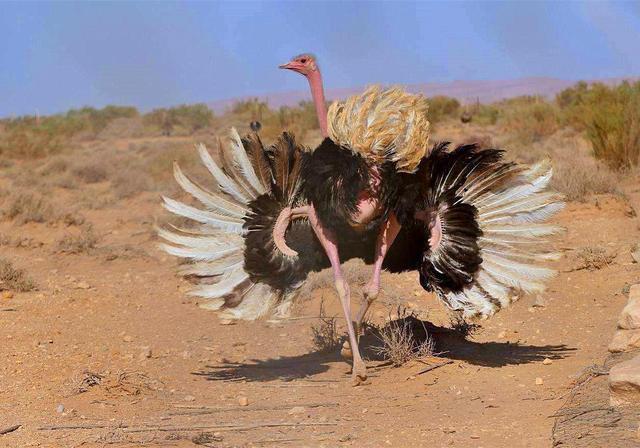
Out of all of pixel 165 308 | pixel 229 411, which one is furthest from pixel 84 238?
pixel 229 411

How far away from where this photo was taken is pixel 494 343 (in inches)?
316

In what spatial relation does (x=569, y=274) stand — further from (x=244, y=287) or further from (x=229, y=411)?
(x=229, y=411)

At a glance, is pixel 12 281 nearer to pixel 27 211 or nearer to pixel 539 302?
pixel 539 302

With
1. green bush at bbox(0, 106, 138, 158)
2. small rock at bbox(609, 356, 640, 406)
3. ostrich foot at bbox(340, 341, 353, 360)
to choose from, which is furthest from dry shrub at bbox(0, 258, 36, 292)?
green bush at bbox(0, 106, 138, 158)

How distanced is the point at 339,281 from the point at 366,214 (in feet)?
2.00

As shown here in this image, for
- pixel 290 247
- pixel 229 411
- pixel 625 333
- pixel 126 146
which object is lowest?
pixel 229 411

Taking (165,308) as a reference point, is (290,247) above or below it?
above

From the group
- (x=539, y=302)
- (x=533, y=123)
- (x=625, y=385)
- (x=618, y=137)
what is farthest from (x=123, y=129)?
(x=625, y=385)

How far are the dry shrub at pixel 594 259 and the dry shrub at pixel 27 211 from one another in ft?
29.8

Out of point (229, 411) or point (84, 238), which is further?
point (84, 238)

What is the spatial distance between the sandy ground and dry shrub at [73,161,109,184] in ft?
41.0

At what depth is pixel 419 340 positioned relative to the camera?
7.54 metres

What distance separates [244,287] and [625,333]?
2.76m

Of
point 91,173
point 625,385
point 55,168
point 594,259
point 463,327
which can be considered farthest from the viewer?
point 55,168
